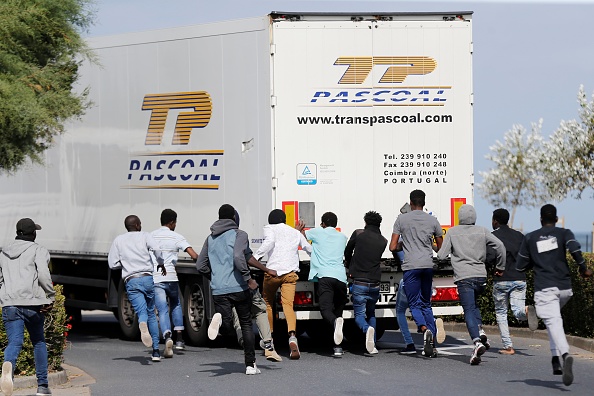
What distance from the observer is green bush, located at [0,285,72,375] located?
12430 mm

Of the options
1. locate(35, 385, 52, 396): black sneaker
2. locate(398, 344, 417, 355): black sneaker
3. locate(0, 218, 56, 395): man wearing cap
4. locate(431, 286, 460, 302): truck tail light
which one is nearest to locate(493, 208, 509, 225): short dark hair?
locate(431, 286, 460, 302): truck tail light

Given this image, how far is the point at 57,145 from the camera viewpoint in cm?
1902

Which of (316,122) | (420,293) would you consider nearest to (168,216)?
(316,122)

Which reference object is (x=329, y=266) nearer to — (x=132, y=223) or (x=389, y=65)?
(x=132, y=223)

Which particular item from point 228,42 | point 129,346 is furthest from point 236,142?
point 129,346

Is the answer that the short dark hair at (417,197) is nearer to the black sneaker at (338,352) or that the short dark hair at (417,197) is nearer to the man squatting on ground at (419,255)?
the man squatting on ground at (419,255)

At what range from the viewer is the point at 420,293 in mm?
14289

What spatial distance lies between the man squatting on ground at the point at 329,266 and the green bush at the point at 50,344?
308cm

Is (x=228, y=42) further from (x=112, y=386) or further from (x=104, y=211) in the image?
(x=112, y=386)

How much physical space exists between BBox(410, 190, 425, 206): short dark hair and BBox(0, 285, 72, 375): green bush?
14.0ft

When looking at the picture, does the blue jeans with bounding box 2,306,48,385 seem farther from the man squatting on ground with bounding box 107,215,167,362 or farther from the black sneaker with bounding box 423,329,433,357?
the black sneaker with bounding box 423,329,433,357

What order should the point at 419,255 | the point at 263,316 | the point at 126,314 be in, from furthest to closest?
the point at 126,314 < the point at 419,255 < the point at 263,316

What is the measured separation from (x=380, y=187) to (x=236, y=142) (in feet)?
6.30

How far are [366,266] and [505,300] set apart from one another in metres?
1.74
